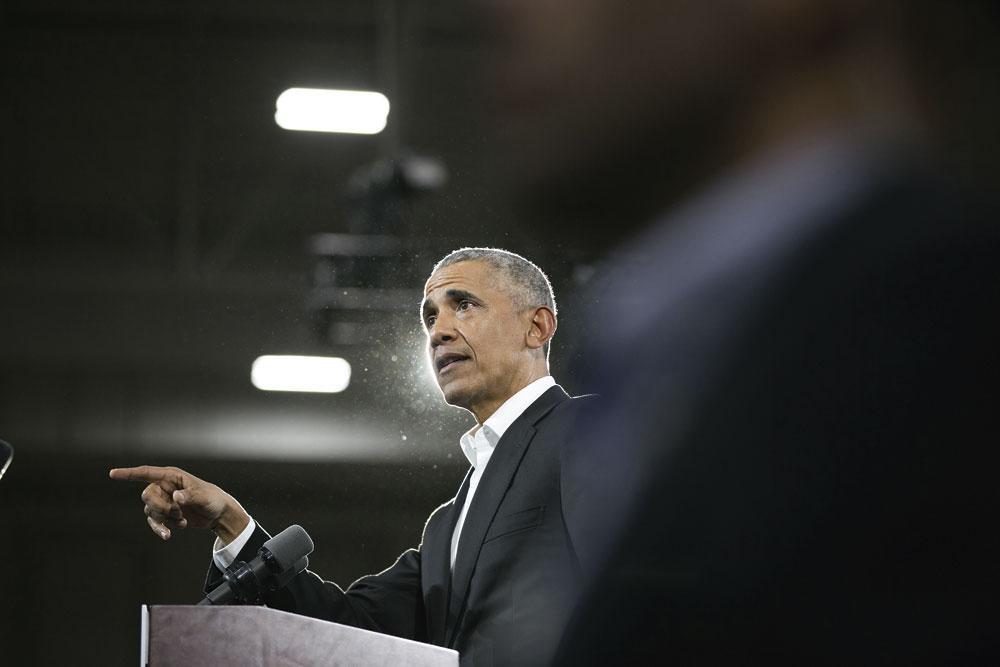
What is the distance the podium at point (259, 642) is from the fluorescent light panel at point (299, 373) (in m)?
1.14

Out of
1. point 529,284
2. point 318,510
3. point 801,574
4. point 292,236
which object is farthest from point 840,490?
point 292,236

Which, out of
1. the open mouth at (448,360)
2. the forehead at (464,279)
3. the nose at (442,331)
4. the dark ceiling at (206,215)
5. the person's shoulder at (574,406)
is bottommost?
the person's shoulder at (574,406)

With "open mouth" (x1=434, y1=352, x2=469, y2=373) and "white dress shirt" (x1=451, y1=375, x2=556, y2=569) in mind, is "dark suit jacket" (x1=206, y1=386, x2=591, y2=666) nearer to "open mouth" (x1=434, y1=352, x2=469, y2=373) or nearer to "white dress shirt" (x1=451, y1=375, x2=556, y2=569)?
"white dress shirt" (x1=451, y1=375, x2=556, y2=569)

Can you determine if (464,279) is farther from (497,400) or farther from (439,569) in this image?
(439,569)

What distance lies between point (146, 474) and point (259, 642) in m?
0.47

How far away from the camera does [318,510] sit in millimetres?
2176

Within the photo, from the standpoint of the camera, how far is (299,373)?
2.26 metres

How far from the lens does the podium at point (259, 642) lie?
3.57ft

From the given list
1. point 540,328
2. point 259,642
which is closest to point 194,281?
point 540,328

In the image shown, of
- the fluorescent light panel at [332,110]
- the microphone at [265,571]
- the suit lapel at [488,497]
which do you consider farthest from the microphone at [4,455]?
the fluorescent light panel at [332,110]

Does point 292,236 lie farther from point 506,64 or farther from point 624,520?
point 624,520

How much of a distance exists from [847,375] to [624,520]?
0.51 metres

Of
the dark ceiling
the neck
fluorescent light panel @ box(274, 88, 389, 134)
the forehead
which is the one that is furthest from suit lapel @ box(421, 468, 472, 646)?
fluorescent light panel @ box(274, 88, 389, 134)

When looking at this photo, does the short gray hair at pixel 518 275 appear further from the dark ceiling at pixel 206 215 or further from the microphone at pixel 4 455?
the microphone at pixel 4 455
